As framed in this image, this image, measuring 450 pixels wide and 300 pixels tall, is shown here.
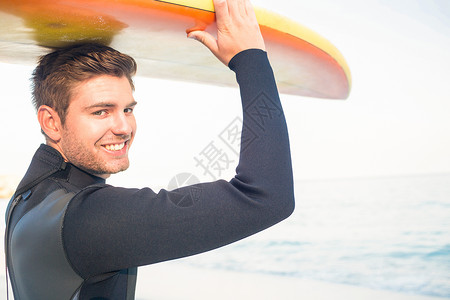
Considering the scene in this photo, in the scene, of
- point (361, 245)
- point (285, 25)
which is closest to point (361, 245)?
point (361, 245)

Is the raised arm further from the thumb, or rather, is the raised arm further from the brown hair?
the brown hair

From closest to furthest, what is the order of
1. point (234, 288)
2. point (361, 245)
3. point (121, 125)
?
point (121, 125) → point (234, 288) → point (361, 245)

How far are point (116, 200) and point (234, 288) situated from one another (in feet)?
19.3

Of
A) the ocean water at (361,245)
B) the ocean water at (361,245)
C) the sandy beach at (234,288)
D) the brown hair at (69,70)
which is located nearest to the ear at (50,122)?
the brown hair at (69,70)

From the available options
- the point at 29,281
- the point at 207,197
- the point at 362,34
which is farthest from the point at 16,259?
the point at 362,34

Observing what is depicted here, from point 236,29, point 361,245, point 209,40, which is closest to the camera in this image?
point 236,29

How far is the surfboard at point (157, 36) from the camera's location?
1254mm

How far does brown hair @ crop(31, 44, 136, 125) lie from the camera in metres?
1.27

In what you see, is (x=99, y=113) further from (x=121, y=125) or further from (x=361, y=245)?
(x=361, y=245)

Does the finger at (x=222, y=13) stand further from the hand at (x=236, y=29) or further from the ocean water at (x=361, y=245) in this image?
the ocean water at (x=361, y=245)

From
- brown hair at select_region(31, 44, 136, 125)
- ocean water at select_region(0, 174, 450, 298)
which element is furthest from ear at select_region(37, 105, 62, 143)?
ocean water at select_region(0, 174, 450, 298)

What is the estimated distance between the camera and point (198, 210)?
920mm

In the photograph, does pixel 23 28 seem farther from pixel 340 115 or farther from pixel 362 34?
pixel 340 115

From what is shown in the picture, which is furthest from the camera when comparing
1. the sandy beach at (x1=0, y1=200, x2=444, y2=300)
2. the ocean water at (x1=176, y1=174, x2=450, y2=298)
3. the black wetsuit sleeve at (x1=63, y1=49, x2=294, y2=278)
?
the ocean water at (x1=176, y1=174, x2=450, y2=298)
